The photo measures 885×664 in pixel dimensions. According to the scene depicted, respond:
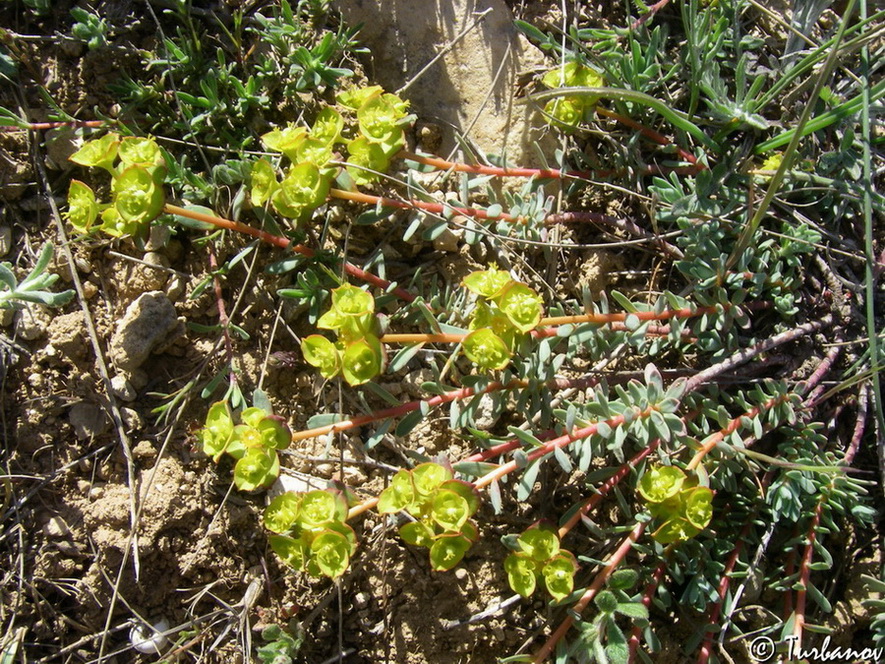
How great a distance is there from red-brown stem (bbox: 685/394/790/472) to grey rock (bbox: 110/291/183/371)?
2.17 meters

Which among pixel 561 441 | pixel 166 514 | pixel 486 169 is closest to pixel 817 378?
pixel 561 441

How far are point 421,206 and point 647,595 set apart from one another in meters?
1.79

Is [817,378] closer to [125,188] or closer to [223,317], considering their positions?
[223,317]

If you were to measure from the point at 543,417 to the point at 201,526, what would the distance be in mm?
1495

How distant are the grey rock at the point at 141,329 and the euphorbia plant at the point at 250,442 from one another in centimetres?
61

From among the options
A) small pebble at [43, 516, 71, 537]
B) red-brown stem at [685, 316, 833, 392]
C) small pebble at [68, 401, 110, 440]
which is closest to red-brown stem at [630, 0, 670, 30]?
red-brown stem at [685, 316, 833, 392]

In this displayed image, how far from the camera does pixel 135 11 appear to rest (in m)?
3.29

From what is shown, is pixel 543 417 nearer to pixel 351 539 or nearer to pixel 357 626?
pixel 351 539

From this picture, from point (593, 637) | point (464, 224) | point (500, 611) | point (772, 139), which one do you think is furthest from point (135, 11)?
point (593, 637)

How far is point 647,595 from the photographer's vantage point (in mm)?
2871

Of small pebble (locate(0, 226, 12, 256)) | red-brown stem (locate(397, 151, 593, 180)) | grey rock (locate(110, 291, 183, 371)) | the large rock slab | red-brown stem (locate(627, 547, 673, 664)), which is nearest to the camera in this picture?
red-brown stem (locate(627, 547, 673, 664))

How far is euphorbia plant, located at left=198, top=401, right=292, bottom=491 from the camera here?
2541mm

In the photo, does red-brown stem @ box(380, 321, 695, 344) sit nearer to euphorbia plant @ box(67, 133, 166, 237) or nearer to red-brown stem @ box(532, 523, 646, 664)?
red-brown stem @ box(532, 523, 646, 664)

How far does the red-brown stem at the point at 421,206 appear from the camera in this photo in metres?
2.77
